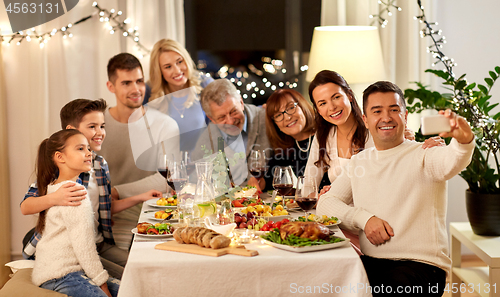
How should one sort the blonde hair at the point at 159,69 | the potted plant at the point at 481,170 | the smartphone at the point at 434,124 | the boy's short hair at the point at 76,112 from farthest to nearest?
1. the blonde hair at the point at 159,69
2. the potted plant at the point at 481,170
3. the boy's short hair at the point at 76,112
4. the smartphone at the point at 434,124

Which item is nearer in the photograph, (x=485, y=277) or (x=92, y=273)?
(x=92, y=273)

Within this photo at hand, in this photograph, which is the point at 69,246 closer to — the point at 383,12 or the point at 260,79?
the point at 260,79

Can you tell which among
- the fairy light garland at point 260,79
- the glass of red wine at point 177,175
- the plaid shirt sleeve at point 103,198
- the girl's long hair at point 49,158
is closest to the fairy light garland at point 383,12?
the fairy light garland at point 260,79

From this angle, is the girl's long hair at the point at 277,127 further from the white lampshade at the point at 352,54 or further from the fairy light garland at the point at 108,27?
the fairy light garland at the point at 108,27

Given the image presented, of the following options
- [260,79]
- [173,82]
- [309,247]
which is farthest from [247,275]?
[260,79]

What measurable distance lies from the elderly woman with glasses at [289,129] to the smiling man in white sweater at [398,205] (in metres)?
0.89

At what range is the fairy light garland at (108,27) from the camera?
3297mm

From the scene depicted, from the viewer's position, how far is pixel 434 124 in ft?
4.15

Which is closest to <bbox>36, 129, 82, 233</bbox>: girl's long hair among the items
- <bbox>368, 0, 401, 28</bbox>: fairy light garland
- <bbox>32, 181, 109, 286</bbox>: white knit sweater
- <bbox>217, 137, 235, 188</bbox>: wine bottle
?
<bbox>32, 181, 109, 286</bbox>: white knit sweater

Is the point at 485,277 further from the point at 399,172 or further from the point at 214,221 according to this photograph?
the point at 214,221

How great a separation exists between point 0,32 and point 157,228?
255 cm

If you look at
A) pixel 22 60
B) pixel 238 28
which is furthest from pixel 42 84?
pixel 238 28

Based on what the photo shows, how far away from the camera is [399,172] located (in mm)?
1703

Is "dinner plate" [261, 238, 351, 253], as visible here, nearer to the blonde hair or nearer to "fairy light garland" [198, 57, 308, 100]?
the blonde hair
